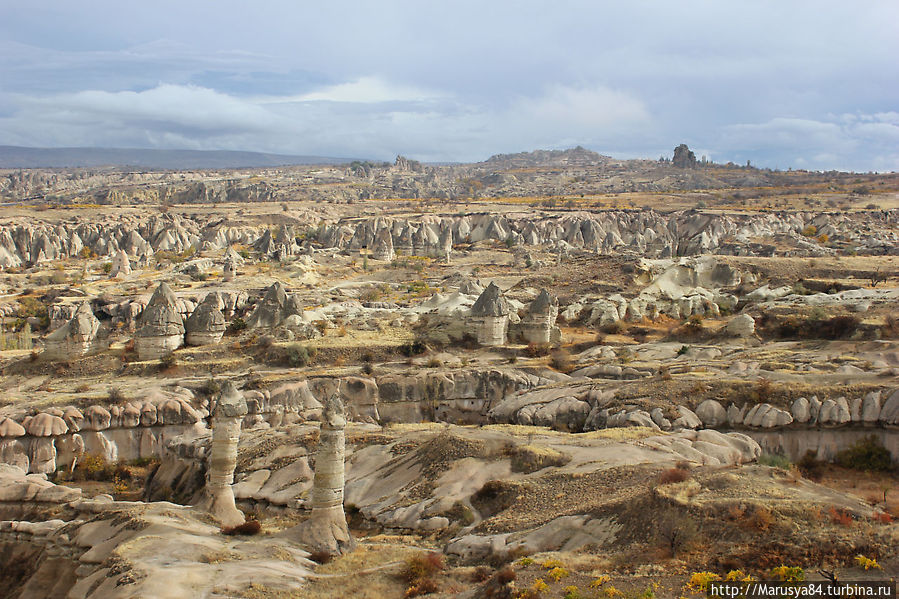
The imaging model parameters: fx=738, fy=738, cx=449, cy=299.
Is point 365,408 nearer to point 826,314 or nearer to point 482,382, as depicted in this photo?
point 482,382

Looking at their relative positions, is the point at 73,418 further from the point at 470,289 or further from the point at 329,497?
the point at 470,289

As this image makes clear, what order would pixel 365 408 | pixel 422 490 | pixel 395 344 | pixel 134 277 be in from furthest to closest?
pixel 134 277, pixel 395 344, pixel 365 408, pixel 422 490

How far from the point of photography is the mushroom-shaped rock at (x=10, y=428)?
19734 millimetres

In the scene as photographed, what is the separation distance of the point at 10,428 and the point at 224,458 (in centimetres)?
889

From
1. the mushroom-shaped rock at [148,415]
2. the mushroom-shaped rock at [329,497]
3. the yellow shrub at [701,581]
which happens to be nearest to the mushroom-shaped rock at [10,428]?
the mushroom-shaped rock at [148,415]

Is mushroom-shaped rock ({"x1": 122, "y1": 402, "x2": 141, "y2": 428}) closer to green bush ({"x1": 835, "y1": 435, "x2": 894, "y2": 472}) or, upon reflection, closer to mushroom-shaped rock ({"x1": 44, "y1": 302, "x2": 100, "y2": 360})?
mushroom-shaped rock ({"x1": 44, "y1": 302, "x2": 100, "y2": 360})

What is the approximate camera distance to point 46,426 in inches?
796

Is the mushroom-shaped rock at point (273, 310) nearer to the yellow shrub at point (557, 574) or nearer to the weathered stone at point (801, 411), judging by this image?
the weathered stone at point (801, 411)

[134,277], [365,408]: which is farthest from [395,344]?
[134,277]

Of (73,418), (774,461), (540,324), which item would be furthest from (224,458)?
(540,324)

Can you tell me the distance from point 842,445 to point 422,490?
1043 cm

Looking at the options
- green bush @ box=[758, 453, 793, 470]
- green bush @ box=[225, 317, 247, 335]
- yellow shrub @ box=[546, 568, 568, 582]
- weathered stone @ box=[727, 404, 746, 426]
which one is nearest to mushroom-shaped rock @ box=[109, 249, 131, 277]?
green bush @ box=[225, 317, 247, 335]

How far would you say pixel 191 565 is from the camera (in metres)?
10.6

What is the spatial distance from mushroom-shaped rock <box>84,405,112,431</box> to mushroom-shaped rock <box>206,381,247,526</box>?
7.82 m
